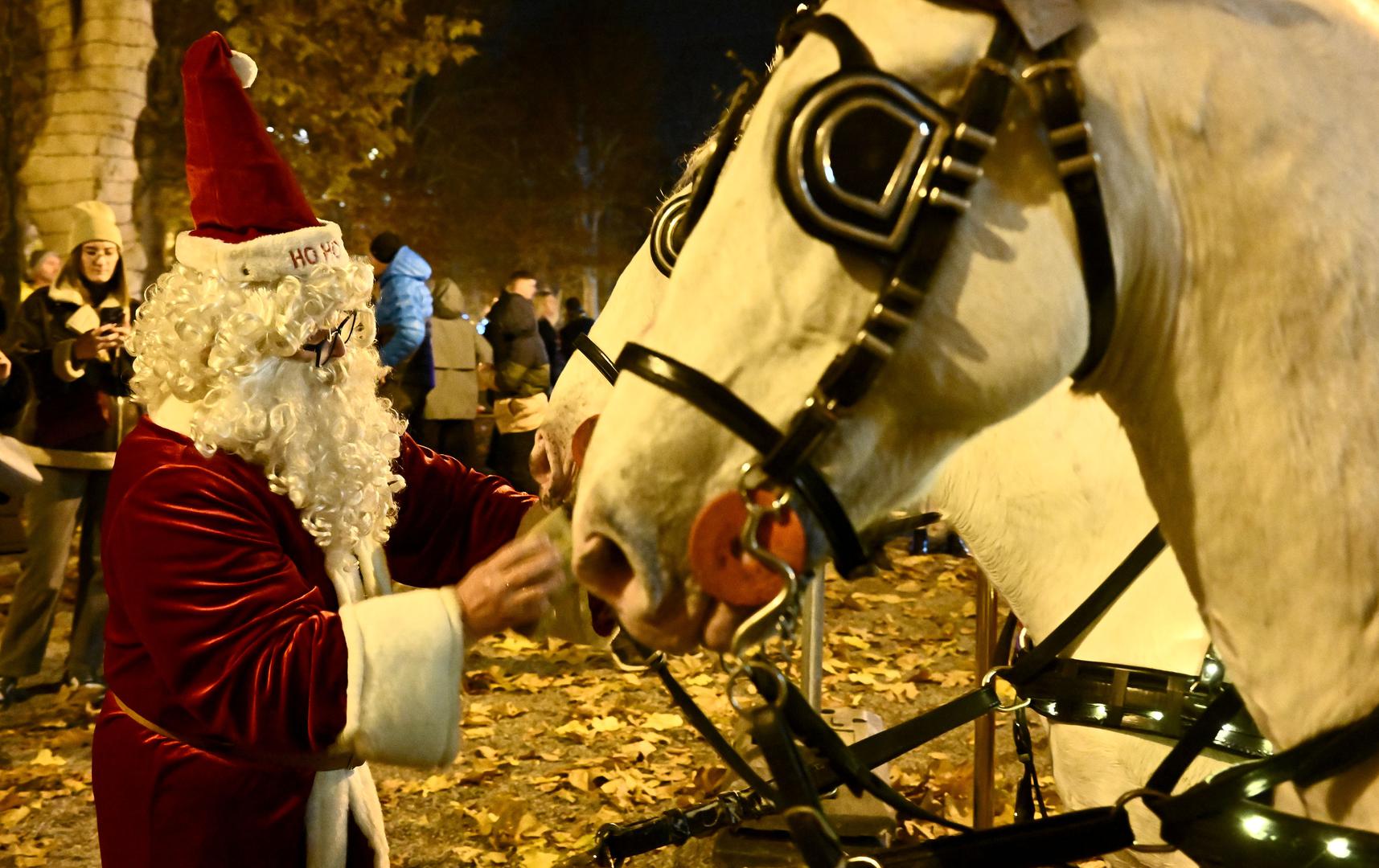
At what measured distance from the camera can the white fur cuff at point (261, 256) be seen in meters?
2.27

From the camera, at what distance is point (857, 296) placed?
3.65 feet

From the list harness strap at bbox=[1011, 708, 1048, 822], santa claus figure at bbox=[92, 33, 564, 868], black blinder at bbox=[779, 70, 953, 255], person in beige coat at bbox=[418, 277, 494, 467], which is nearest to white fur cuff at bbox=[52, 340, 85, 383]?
person in beige coat at bbox=[418, 277, 494, 467]

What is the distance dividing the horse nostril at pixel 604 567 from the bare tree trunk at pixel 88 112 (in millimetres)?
9893

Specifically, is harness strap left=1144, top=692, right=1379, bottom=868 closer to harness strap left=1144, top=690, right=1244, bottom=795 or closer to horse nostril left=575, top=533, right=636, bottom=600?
harness strap left=1144, top=690, right=1244, bottom=795

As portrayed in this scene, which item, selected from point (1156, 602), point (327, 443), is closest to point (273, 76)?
point (327, 443)

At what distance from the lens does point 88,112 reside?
378 inches

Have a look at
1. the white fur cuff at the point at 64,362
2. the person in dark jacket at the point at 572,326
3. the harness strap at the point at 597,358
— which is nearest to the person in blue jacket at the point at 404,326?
the person in dark jacket at the point at 572,326

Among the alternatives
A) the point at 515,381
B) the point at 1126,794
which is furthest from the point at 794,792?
the point at 515,381

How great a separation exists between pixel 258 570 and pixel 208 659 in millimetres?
178

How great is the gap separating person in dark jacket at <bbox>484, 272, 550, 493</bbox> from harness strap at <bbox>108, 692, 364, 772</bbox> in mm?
6416

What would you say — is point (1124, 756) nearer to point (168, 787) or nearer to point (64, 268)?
point (168, 787)

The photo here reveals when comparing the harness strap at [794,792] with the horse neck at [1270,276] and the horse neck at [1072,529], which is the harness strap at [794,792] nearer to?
the horse neck at [1270,276]

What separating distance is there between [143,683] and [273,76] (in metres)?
13.2

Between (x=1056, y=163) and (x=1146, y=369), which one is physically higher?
(x=1056, y=163)
